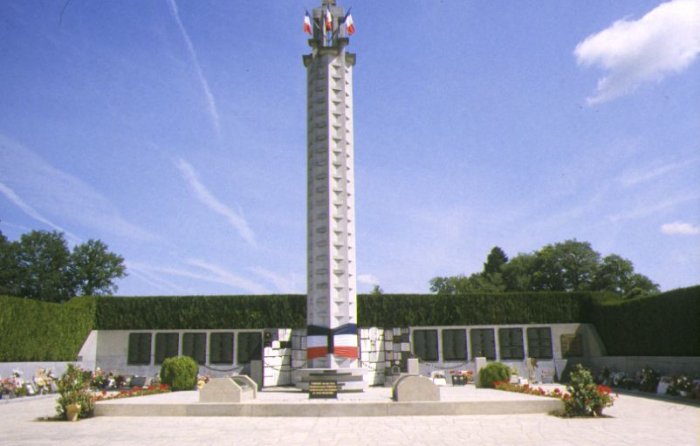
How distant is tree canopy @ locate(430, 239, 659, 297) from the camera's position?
2527 inches

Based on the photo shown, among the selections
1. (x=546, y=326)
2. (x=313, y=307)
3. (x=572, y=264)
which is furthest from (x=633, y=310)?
(x=572, y=264)

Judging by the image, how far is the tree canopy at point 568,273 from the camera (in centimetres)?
6419

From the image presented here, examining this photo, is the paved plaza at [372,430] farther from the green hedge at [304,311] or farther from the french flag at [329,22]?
the french flag at [329,22]

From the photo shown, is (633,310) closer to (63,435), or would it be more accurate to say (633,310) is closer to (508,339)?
(508,339)

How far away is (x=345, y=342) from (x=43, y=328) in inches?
645

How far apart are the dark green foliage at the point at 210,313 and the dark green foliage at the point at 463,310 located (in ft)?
14.2

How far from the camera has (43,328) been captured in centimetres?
3108

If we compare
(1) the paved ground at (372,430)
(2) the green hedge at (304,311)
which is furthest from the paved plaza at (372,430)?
(2) the green hedge at (304,311)

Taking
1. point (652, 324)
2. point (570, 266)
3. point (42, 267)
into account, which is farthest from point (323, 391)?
point (570, 266)

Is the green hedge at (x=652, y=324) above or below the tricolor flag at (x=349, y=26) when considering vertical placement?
below

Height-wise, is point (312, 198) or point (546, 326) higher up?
point (312, 198)

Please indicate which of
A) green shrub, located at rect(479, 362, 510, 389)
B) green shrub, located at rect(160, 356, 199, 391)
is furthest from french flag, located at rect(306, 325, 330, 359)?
green shrub, located at rect(479, 362, 510, 389)

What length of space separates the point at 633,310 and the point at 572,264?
118 ft

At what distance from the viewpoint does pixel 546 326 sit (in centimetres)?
3562
